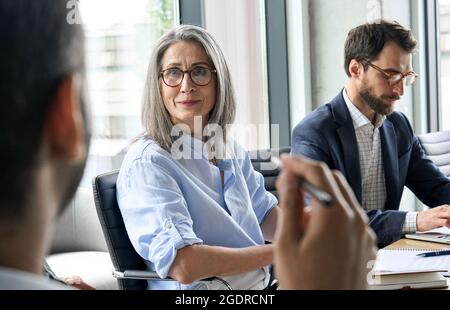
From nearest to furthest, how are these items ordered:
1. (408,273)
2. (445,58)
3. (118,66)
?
(408,273), (118,66), (445,58)

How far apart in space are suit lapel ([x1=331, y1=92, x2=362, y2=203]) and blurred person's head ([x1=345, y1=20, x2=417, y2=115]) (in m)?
0.13

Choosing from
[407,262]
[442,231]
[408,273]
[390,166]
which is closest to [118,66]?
[390,166]

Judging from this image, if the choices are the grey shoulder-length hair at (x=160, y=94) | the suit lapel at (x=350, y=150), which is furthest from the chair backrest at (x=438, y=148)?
the grey shoulder-length hair at (x=160, y=94)

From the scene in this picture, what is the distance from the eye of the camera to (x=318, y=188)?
0.30 metres

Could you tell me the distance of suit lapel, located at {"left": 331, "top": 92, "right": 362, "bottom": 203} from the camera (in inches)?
58.9

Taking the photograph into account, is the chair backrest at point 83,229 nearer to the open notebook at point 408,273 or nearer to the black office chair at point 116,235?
the black office chair at point 116,235

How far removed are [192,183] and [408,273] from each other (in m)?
0.40

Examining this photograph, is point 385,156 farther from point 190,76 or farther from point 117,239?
point 117,239

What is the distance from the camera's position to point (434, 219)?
134cm

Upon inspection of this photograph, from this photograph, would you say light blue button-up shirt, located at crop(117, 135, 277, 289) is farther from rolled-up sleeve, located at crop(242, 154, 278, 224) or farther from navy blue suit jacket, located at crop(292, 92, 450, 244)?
navy blue suit jacket, located at crop(292, 92, 450, 244)

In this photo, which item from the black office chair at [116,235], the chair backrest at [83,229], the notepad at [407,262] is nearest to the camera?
the notepad at [407,262]

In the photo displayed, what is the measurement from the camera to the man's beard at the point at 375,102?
1.61 meters
